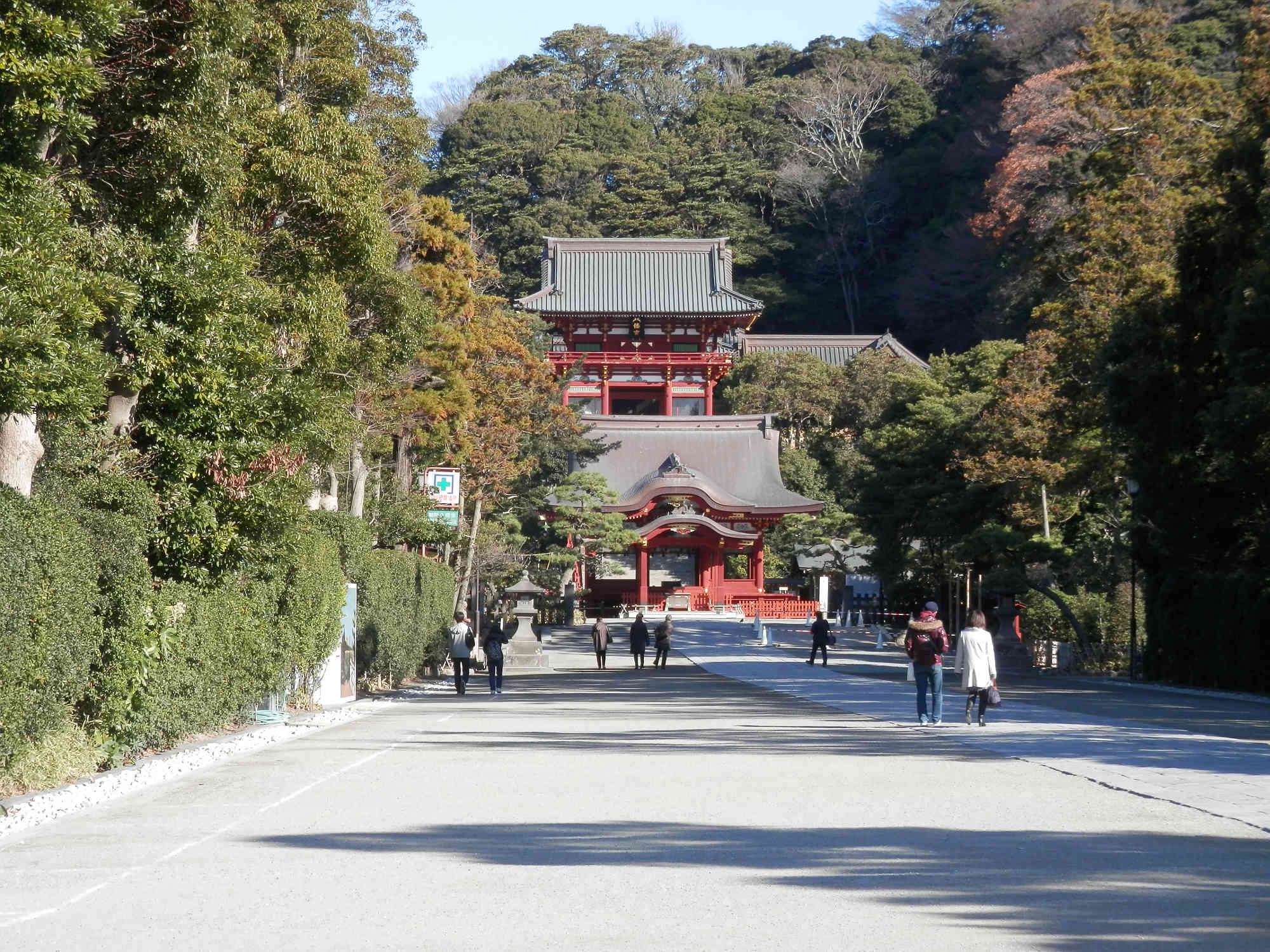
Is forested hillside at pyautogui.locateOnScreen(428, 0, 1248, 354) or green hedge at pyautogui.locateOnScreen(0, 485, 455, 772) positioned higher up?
forested hillside at pyautogui.locateOnScreen(428, 0, 1248, 354)

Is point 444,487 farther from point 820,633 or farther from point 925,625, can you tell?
point 925,625

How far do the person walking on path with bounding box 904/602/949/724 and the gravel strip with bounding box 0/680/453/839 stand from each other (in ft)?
22.3

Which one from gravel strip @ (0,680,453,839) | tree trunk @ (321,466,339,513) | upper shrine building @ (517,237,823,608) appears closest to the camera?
gravel strip @ (0,680,453,839)

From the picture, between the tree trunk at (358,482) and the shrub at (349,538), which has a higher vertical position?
the tree trunk at (358,482)

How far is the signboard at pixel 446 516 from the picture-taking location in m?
28.0

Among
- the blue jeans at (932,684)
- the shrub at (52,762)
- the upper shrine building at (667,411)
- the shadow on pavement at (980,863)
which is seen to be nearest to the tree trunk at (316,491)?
the blue jeans at (932,684)

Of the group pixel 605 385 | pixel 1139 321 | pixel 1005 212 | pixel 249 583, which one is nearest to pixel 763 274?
pixel 605 385

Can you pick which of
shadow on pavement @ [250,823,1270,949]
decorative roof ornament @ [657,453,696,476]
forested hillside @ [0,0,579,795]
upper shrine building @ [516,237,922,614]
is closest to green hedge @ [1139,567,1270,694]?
forested hillside @ [0,0,579,795]

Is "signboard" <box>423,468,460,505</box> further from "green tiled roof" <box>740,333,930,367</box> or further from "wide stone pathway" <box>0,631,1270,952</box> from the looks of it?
"green tiled roof" <box>740,333,930,367</box>

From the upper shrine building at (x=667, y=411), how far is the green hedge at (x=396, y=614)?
66.6 feet

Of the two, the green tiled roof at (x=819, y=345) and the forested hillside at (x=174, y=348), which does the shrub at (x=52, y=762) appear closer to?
the forested hillside at (x=174, y=348)

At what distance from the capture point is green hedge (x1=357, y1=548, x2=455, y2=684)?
2323cm

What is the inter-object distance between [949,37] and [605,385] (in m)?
26.5

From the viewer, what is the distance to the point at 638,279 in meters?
61.6
